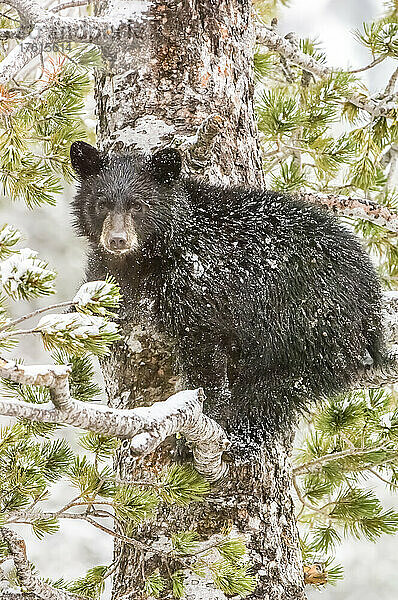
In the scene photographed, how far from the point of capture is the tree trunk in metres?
1.72

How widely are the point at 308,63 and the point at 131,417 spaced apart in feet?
5.43

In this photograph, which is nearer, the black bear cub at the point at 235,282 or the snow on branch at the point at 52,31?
the snow on branch at the point at 52,31

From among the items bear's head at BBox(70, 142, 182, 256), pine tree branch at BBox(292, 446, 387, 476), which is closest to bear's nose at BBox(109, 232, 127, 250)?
bear's head at BBox(70, 142, 182, 256)

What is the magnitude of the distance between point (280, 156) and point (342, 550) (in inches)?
127

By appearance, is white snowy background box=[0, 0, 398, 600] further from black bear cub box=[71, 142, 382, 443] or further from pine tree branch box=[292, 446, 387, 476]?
black bear cub box=[71, 142, 382, 443]

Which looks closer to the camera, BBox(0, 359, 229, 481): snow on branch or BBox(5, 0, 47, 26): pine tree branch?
BBox(0, 359, 229, 481): snow on branch

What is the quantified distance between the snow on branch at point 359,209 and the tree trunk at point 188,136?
0.78ft

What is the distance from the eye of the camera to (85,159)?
1814mm

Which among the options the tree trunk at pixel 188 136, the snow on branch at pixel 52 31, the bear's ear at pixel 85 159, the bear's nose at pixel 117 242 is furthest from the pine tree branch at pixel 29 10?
the bear's nose at pixel 117 242

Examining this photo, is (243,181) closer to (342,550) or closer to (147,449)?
(147,449)

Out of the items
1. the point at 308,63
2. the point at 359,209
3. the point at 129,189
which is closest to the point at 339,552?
the point at 359,209

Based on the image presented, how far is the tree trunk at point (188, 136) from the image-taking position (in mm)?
1721

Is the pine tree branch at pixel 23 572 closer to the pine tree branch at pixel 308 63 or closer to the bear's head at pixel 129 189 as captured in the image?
the bear's head at pixel 129 189

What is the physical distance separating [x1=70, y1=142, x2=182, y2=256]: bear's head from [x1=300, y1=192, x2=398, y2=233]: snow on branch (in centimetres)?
51
